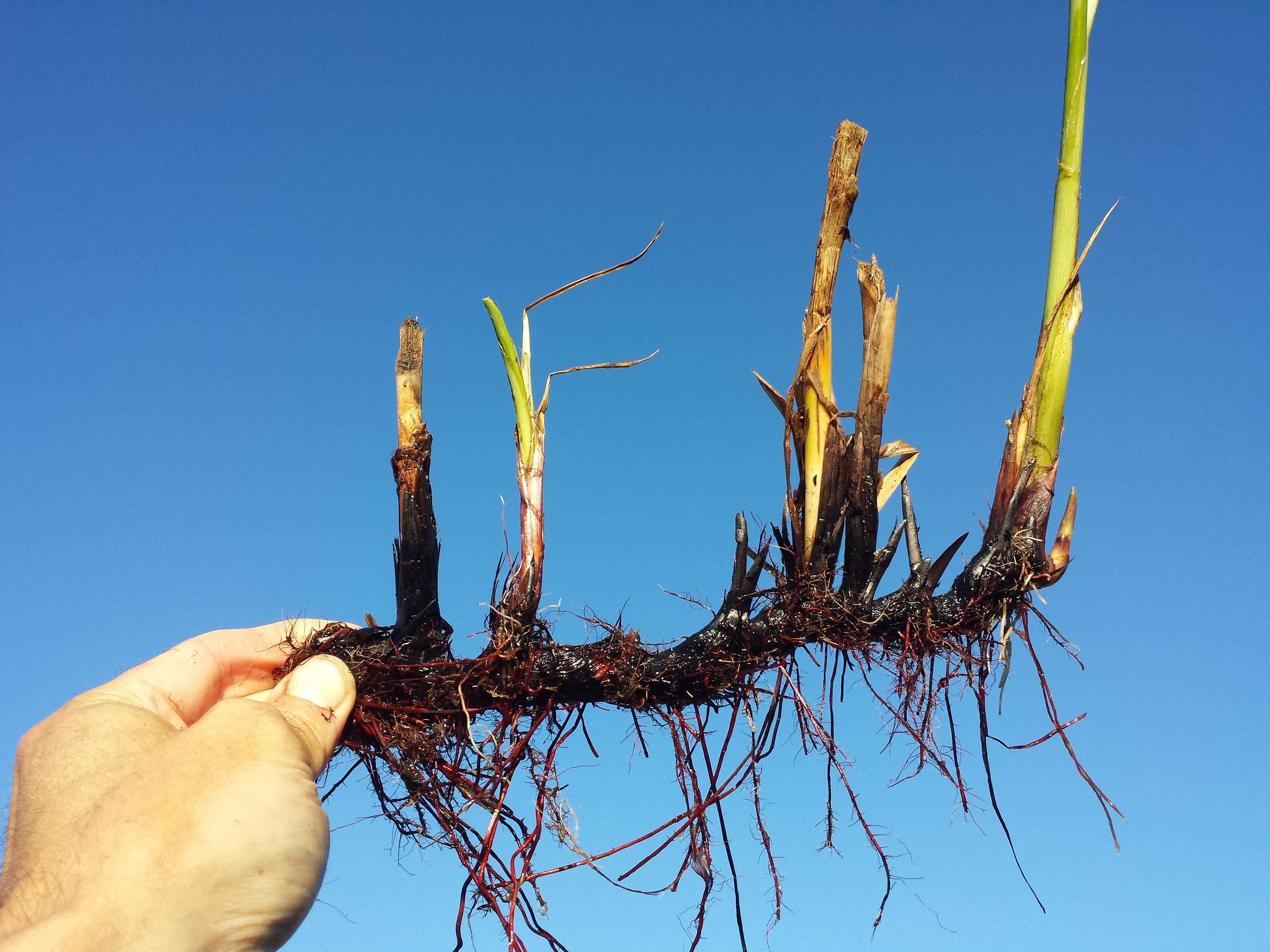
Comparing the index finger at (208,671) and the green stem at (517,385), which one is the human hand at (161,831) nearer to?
the index finger at (208,671)

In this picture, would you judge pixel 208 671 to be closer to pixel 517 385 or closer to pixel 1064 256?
pixel 517 385

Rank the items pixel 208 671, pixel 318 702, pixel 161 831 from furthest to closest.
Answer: pixel 208 671
pixel 318 702
pixel 161 831

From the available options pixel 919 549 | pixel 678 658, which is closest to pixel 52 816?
pixel 678 658

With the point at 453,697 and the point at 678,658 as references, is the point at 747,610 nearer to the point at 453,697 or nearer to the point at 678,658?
the point at 678,658

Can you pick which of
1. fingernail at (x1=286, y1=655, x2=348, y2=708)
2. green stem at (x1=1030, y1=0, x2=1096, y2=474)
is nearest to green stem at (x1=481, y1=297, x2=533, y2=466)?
fingernail at (x1=286, y1=655, x2=348, y2=708)

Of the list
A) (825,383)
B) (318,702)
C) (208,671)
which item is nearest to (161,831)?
(318,702)

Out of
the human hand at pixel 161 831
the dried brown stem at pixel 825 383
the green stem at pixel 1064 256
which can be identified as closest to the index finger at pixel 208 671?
Result: the human hand at pixel 161 831
